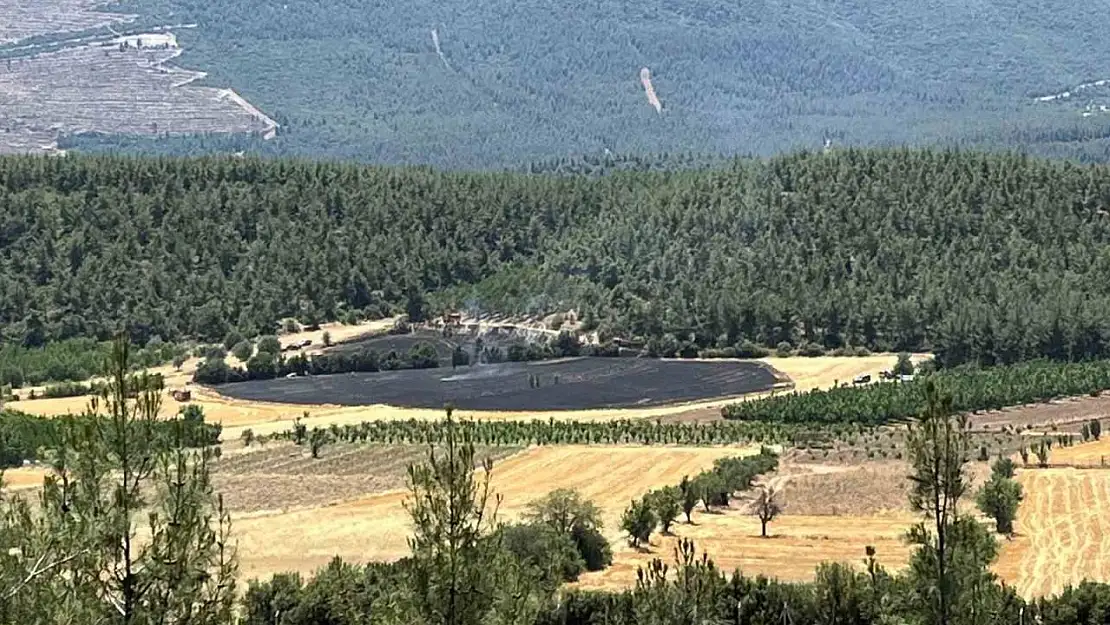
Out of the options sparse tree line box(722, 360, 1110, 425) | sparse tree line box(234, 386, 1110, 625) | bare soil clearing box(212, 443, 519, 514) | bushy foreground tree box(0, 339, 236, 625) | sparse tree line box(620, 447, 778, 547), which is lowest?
sparse tree line box(722, 360, 1110, 425)

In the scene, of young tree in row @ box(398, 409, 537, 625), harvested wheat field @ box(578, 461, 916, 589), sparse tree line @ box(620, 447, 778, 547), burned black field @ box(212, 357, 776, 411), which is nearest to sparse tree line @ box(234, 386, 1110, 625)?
young tree in row @ box(398, 409, 537, 625)

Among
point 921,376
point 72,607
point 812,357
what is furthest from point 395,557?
point 812,357

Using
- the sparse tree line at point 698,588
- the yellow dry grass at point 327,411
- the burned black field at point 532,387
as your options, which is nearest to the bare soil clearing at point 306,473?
the yellow dry grass at point 327,411

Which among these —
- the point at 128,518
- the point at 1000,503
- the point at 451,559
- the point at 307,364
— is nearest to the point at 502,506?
the point at 1000,503

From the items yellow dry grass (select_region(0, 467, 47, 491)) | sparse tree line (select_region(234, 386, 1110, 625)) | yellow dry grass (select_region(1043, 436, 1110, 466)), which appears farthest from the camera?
yellow dry grass (select_region(1043, 436, 1110, 466))

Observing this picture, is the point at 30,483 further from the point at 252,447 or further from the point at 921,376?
the point at 921,376

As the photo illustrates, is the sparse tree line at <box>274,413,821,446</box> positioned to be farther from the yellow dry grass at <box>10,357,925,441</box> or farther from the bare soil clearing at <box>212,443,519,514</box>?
the yellow dry grass at <box>10,357,925,441</box>

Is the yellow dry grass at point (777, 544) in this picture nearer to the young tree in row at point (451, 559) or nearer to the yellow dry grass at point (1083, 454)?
the yellow dry grass at point (1083, 454)
